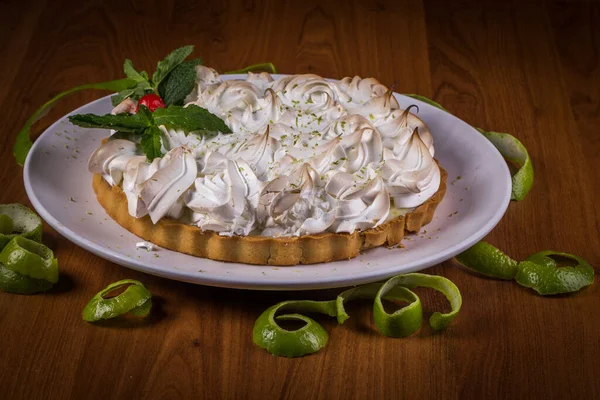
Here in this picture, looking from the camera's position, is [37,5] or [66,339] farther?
[37,5]

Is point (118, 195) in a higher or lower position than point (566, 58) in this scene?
higher

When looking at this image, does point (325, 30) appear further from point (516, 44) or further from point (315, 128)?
point (315, 128)

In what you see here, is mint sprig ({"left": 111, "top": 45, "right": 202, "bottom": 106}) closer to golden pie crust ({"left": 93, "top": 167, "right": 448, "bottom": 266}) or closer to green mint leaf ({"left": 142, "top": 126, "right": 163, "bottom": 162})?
green mint leaf ({"left": 142, "top": 126, "right": 163, "bottom": 162})

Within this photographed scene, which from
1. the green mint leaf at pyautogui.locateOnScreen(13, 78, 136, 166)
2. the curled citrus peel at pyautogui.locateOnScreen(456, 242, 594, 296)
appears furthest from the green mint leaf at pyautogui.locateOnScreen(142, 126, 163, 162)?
the curled citrus peel at pyautogui.locateOnScreen(456, 242, 594, 296)

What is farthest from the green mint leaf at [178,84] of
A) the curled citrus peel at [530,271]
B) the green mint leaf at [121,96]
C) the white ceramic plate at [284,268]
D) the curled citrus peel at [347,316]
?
the curled citrus peel at [530,271]

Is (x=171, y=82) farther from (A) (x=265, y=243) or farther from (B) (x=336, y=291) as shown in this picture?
(B) (x=336, y=291)

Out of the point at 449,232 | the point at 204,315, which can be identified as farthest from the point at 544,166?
the point at 204,315

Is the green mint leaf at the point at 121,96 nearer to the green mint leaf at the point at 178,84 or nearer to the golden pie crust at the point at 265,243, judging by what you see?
the green mint leaf at the point at 178,84
